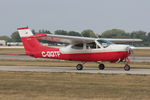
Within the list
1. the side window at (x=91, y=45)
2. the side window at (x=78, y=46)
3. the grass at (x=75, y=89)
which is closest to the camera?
the grass at (x=75, y=89)

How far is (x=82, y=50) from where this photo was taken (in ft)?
74.0

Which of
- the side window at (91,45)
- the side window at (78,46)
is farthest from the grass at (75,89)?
the side window at (78,46)

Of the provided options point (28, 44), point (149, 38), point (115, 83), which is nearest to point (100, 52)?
point (28, 44)

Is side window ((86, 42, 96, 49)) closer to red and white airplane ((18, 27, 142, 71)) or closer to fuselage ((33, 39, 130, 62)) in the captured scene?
red and white airplane ((18, 27, 142, 71))

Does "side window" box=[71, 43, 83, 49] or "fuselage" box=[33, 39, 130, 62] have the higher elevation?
"side window" box=[71, 43, 83, 49]

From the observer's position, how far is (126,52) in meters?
20.8

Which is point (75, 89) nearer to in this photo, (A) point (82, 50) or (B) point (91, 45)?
(B) point (91, 45)

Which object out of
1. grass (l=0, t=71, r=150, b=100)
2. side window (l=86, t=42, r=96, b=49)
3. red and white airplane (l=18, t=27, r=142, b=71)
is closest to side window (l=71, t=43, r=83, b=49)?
red and white airplane (l=18, t=27, r=142, b=71)

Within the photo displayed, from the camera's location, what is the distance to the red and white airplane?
2111 centimetres

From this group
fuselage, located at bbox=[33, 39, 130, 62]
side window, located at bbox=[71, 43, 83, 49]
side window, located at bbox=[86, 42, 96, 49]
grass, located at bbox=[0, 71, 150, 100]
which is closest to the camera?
grass, located at bbox=[0, 71, 150, 100]

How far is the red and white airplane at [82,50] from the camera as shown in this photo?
69.3 ft

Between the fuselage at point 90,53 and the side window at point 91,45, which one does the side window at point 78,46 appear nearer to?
the fuselage at point 90,53

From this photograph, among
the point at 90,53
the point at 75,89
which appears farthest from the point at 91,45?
the point at 75,89

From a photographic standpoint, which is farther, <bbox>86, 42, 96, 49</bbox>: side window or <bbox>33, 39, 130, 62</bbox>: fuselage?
<bbox>86, 42, 96, 49</bbox>: side window
